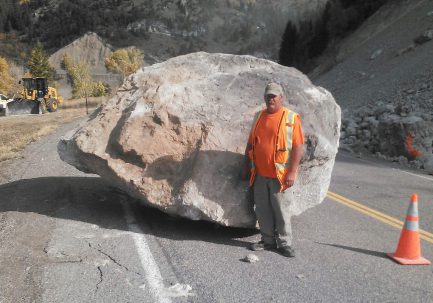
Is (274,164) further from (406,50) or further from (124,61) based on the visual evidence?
(124,61)

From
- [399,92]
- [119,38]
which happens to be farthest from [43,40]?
→ [399,92]

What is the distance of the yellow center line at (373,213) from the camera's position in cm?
642

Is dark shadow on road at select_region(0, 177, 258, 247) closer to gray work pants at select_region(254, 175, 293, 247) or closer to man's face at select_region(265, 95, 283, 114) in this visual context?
gray work pants at select_region(254, 175, 293, 247)

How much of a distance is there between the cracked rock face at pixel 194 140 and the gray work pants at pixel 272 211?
0.28 m

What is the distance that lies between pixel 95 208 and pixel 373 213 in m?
4.18

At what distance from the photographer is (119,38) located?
169 meters

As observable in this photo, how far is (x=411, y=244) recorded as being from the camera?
5.28m

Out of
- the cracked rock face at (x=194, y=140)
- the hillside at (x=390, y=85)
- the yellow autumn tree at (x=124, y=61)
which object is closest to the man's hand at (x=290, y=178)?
the cracked rock face at (x=194, y=140)

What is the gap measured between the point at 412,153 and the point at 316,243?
8.74m

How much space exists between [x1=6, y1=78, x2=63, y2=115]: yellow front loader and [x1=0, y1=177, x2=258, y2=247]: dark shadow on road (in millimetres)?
28752

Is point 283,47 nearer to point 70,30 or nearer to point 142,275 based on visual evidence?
point 142,275

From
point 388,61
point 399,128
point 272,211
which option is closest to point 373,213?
point 272,211

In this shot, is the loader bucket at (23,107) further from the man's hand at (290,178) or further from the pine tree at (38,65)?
the pine tree at (38,65)

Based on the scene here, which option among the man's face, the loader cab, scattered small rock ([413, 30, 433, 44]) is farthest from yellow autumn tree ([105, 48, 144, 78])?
the man's face
